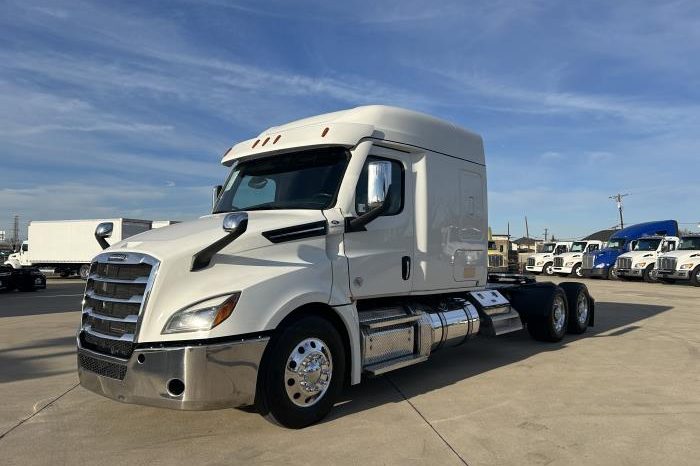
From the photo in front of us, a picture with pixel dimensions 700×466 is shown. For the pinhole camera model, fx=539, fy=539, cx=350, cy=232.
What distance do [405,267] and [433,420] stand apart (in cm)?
165

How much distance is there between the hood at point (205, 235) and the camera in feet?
14.0

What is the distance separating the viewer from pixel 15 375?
676 cm

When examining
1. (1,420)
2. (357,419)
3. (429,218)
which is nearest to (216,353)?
(357,419)

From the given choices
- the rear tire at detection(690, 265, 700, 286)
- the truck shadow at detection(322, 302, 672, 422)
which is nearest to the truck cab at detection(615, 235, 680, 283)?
the rear tire at detection(690, 265, 700, 286)

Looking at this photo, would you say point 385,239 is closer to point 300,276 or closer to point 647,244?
point 300,276

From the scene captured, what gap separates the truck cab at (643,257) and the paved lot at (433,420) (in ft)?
69.5

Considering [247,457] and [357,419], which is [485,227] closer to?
[357,419]

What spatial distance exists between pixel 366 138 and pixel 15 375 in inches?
210

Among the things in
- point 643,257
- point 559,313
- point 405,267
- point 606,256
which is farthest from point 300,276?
point 606,256

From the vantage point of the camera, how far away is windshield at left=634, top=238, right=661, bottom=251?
27.4m

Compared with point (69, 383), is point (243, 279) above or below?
above

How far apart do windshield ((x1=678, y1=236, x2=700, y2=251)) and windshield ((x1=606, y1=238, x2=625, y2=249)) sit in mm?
5658

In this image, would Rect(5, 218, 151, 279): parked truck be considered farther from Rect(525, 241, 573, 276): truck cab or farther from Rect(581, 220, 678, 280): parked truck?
Rect(581, 220, 678, 280): parked truck

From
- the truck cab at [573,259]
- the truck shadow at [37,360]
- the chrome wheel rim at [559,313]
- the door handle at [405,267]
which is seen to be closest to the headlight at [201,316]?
the door handle at [405,267]
